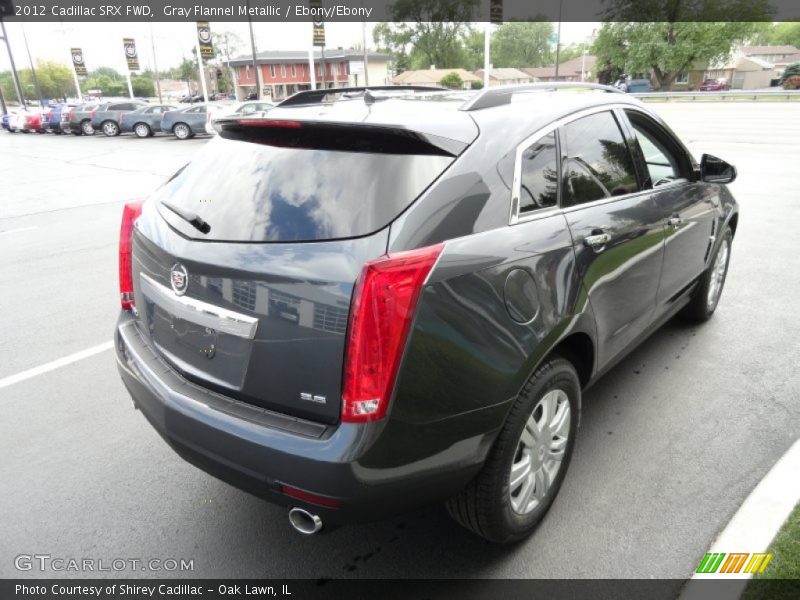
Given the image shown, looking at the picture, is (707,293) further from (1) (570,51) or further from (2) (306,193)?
(1) (570,51)

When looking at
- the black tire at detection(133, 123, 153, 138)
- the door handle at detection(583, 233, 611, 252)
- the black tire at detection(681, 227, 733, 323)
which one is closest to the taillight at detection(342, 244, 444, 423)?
the door handle at detection(583, 233, 611, 252)

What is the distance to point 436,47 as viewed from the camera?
9500 cm

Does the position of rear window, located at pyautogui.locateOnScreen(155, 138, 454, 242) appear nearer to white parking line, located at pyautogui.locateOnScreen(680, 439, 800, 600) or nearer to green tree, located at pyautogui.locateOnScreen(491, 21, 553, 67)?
white parking line, located at pyautogui.locateOnScreen(680, 439, 800, 600)

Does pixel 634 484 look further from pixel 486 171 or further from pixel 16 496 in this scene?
pixel 16 496

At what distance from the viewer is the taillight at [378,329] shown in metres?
1.79

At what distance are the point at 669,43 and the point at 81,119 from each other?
2223 inches

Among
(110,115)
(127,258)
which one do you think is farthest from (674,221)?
(110,115)

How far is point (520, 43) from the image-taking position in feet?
407

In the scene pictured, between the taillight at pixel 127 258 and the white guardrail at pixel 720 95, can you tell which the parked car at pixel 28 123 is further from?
the white guardrail at pixel 720 95

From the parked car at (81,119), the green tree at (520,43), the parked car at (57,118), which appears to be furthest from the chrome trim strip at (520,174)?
the green tree at (520,43)

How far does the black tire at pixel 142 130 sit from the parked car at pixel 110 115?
155 cm

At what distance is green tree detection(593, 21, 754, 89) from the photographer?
193ft

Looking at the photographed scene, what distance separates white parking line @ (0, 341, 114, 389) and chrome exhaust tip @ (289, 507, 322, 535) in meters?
3.03

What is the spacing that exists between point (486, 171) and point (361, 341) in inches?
32.7
